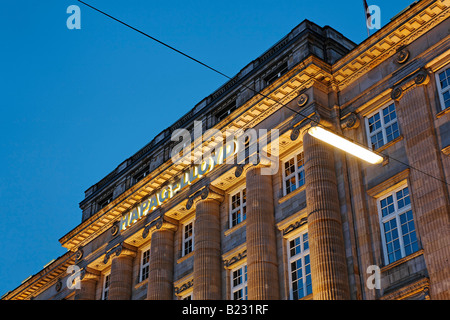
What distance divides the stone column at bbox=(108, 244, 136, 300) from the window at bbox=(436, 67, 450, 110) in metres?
23.5

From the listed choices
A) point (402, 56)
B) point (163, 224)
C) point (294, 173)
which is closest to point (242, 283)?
point (294, 173)

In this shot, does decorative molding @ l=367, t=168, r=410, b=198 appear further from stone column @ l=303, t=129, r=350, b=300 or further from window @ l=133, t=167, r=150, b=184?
window @ l=133, t=167, r=150, b=184

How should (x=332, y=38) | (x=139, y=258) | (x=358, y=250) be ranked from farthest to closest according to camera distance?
1. (x=139, y=258)
2. (x=332, y=38)
3. (x=358, y=250)

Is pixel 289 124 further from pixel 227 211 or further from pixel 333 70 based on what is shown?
pixel 227 211

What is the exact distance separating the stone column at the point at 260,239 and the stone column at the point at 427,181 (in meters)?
8.21

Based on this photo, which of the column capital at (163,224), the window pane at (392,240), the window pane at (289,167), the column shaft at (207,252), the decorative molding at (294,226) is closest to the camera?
the window pane at (392,240)

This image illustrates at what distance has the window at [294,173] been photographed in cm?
3656

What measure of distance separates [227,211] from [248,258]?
5.59 metres

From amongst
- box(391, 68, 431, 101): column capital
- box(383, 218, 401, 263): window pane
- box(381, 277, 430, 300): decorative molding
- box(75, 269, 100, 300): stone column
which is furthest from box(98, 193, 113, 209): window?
box(381, 277, 430, 300): decorative molding

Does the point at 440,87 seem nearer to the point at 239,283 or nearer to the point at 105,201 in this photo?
the point at 239,283

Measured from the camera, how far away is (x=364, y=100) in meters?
35.2

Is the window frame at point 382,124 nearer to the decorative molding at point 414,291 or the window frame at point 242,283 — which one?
the decorative molding at point 414,291

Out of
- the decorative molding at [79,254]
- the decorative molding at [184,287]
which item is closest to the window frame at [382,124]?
the decorative molding at [184,287]
